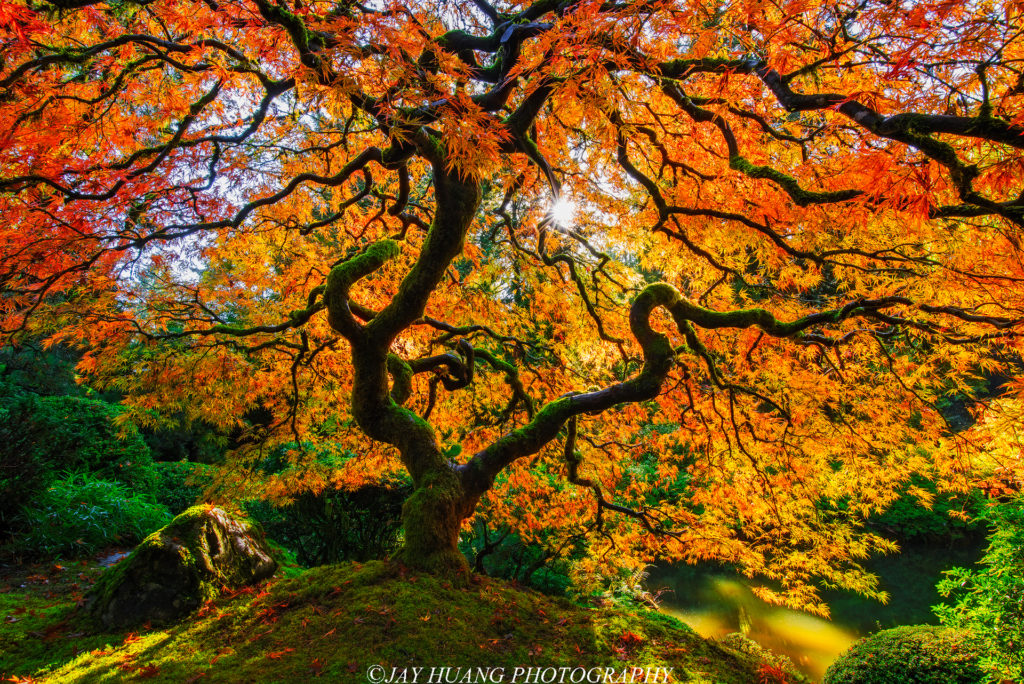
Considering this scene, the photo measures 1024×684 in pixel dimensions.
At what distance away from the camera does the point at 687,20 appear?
6.51 ft

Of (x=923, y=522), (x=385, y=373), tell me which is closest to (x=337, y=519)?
(x=385, y=373)

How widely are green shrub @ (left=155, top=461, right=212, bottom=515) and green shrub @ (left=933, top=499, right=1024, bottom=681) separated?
8965mm

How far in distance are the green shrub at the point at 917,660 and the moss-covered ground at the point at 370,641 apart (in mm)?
2213

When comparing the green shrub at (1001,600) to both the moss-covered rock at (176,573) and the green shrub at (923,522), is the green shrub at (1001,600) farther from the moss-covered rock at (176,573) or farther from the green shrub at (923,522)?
the green shrub at (923,522)

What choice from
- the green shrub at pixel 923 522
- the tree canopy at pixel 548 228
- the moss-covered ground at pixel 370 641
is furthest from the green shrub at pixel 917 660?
Result: the green shrub at pixel 923 522

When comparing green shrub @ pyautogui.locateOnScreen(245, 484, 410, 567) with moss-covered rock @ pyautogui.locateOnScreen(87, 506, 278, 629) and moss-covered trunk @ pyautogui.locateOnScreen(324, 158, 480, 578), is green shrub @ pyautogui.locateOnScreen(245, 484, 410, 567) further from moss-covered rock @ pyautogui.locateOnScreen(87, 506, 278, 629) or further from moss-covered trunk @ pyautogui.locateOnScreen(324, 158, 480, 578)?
moss-covered trunk @ pyautogui.locateOnScreen(324, 158, 480, 578)

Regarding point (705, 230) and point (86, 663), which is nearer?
point (86, 663)

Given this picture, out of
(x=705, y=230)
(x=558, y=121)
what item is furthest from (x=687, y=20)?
(x=705, y=230)

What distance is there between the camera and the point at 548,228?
4246 mm

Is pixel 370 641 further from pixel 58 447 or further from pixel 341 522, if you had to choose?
pixel 58 447

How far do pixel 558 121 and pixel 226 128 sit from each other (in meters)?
3.06

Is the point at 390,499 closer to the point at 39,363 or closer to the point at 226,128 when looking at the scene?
the point at 226,128

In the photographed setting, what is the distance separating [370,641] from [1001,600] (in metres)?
5.69

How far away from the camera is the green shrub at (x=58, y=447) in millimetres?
5312
